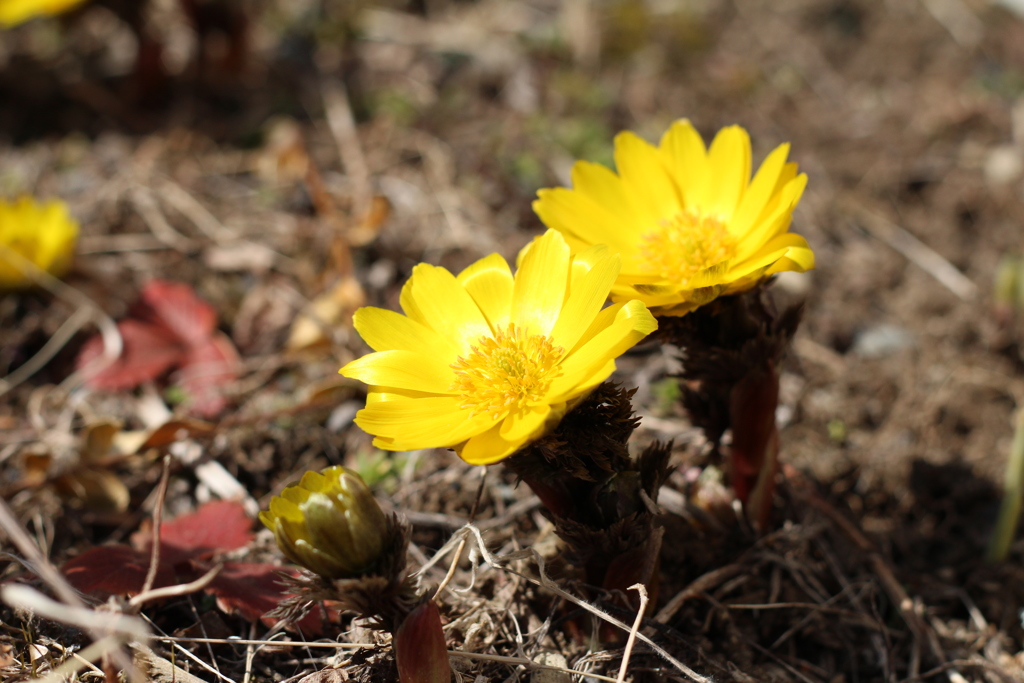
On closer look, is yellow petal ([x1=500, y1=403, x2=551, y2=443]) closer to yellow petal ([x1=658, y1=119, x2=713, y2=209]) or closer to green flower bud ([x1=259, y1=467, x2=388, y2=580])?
green flower bud ([x1=259, y1=467, x2=388, y2=580])

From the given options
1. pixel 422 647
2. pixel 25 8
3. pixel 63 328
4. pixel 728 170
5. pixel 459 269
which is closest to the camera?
pixel 422 647

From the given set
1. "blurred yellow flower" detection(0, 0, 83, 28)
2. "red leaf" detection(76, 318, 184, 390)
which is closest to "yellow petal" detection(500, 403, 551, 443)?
"red leaf" detection(76, 318, 184, 390)

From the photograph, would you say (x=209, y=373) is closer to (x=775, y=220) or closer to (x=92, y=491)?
(x=92, y=491)

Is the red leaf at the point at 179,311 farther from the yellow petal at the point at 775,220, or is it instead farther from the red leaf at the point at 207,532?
the yellow petal at the point at 775,220

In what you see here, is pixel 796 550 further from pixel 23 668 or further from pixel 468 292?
pixel 23 668

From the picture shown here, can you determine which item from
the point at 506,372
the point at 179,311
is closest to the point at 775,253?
the point at 506,372

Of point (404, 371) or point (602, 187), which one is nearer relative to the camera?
point (404, 371)

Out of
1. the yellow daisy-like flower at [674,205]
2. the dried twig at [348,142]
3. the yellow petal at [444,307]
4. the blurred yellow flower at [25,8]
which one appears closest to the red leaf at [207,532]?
the yellow petal at [444,307]
